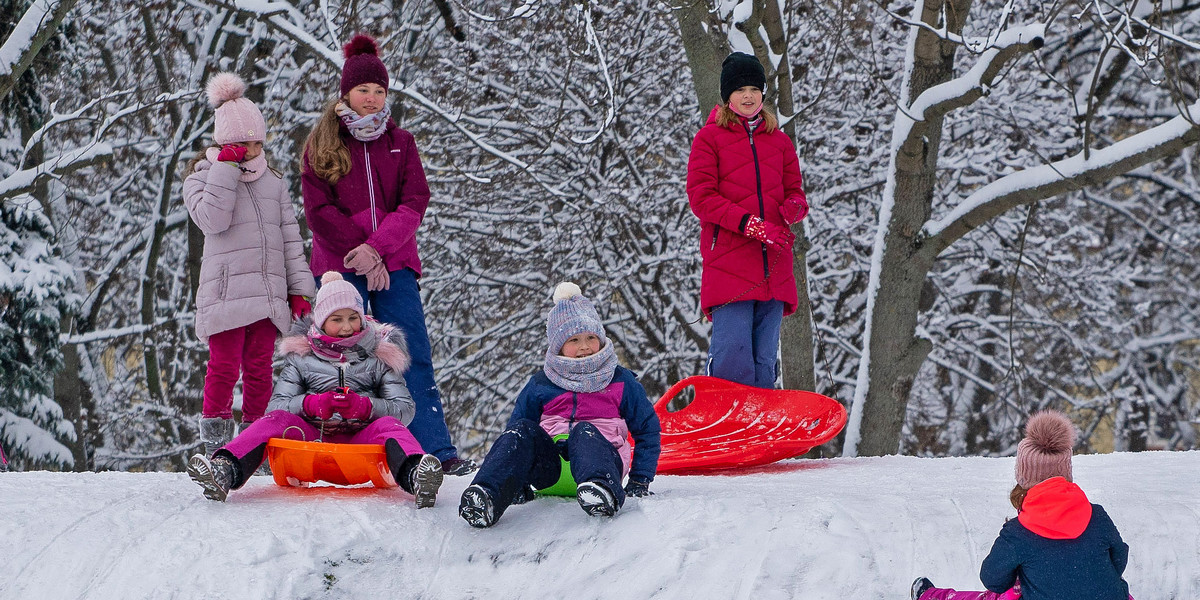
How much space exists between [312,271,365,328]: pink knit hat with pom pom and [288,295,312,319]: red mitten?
0.57 metres

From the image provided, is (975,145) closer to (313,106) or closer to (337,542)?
(313,106)

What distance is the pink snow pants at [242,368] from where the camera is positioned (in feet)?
13.5

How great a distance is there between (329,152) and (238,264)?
54cm

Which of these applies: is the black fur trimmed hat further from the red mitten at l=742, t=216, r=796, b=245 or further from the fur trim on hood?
the fur trim on hood

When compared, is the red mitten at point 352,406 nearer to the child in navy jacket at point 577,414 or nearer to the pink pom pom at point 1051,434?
the child in navy jacket at point 577,414

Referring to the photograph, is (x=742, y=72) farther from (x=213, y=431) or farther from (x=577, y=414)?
(x=213, y=431)

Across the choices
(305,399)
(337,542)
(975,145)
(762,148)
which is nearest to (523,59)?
(975,145)

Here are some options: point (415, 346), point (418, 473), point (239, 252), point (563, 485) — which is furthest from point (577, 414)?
point (239, 252)

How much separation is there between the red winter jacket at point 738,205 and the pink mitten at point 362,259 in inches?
51.6

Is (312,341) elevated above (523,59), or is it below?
below

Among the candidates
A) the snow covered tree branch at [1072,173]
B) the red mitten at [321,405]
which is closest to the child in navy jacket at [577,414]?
the red mitten at [321,405]

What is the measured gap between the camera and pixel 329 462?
3.40 metres

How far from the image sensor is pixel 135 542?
9.91 feet

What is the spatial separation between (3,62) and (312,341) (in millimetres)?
3923
